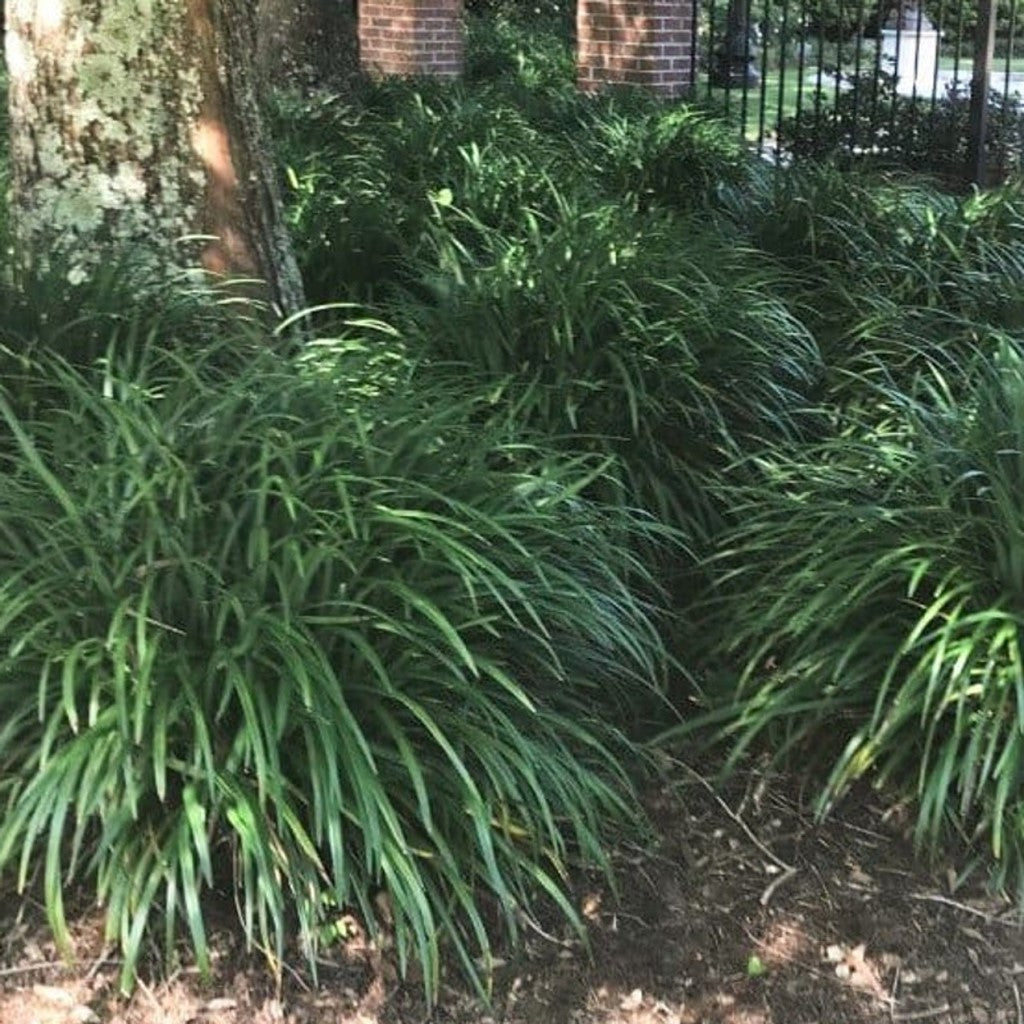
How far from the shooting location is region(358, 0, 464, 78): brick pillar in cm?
1018

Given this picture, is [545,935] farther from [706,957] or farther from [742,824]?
[742,824]

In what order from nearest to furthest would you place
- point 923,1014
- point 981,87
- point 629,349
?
point 923,1014, point 629,349, point 981,87

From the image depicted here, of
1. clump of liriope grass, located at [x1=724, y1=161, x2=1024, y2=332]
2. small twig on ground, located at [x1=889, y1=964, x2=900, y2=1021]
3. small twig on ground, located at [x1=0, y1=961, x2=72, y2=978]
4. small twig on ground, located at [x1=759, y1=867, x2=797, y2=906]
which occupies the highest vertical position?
clump of liriope grass, located at [x1=724, y1=161, x2=1024, y2=332]

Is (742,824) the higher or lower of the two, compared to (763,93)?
lower

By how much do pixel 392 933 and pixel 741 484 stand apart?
5.90ft

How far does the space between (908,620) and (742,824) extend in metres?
0.58

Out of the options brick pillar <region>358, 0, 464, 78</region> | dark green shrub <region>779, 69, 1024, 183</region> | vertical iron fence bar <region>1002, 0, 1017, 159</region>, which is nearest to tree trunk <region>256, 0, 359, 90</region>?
brick pillar <region>358, 0, 464, 78</region>

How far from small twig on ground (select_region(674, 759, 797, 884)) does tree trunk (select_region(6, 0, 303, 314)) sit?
1.88m

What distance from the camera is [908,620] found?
3086mm

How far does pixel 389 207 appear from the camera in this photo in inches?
211

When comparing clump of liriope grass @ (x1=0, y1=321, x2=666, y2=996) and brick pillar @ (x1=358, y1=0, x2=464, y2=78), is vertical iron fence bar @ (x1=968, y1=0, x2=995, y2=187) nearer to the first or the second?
brick pillar @ (x1=358, y1=0, x2=464, y2=78)

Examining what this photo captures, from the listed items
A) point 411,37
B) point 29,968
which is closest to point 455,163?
point 29,968

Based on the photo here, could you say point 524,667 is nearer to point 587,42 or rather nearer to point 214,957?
point 214,957

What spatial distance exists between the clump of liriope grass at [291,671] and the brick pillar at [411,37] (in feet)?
24.6
